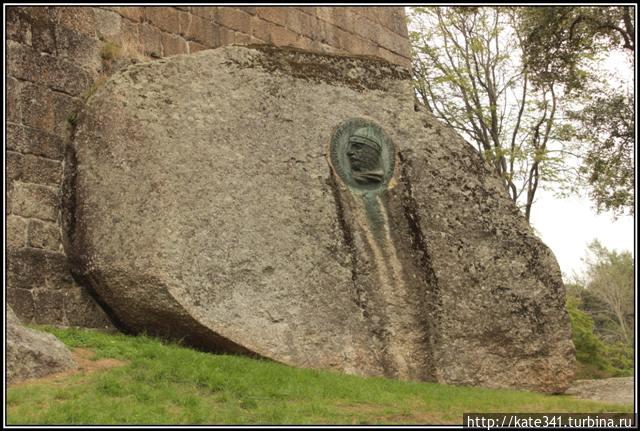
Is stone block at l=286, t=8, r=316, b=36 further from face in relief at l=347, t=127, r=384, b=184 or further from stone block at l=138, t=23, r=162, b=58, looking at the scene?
face in relief at l=347, t=127, r=384, b=184

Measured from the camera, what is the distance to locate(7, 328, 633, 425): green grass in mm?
4742

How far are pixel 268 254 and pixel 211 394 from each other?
173 cm

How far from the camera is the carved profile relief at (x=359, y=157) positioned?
7.52 m

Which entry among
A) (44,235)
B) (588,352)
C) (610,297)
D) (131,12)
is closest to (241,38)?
(131,12)

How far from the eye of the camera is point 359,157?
7.54m

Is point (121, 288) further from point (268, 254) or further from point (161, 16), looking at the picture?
point (161, 16)

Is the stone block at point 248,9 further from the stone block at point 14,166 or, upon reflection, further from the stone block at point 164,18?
the stone block at point 14,166

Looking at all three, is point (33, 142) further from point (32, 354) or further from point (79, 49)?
point (32, 354)

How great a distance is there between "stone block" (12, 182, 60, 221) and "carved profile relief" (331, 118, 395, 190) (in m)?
2.51

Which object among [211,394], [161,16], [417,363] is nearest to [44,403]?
[211,394]

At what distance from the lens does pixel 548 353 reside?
7363 mm

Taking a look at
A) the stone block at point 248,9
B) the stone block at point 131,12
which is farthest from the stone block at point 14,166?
the stone block at point 248,9

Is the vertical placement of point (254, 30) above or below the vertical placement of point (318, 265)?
above

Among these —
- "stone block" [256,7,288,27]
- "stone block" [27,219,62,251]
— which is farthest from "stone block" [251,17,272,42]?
"stone block" [27,219,62,251]
